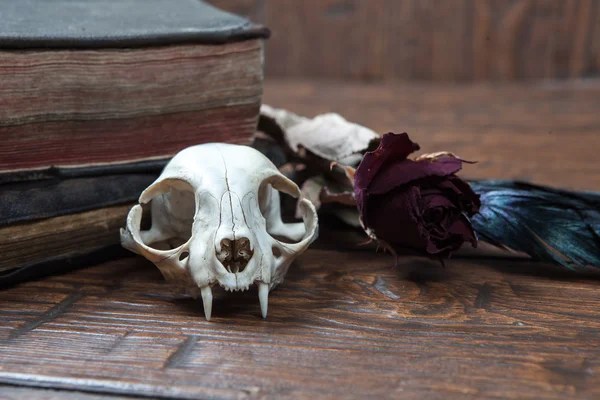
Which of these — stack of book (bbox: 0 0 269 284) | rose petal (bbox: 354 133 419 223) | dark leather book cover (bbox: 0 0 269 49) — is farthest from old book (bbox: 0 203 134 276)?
rose petal (bbox: 354 133 419 223)

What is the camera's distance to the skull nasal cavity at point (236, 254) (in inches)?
32.6

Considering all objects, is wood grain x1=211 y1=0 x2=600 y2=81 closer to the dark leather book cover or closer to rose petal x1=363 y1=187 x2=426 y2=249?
the dark leather book cover

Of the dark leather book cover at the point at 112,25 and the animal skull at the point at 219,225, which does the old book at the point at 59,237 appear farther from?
the dark leather book cover at the point at 112,25

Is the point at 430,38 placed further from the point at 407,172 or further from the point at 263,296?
the point at 263,296

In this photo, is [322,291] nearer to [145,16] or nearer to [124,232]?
[124,232]

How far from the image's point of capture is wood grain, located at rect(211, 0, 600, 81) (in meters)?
2.78

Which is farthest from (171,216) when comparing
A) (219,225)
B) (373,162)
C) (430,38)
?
(430,38)

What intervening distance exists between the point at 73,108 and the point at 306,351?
48cm

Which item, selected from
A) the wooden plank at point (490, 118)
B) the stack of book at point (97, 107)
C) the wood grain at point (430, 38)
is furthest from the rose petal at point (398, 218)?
the wood grain at point (430, 38)

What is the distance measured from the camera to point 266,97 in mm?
2596

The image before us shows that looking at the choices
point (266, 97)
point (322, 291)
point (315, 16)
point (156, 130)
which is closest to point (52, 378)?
point (322, 291)

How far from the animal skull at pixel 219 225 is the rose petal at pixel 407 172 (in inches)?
3.6

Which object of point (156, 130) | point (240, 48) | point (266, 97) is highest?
point (240, 48)

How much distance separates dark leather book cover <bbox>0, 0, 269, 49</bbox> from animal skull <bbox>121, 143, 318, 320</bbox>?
0.65 feet
